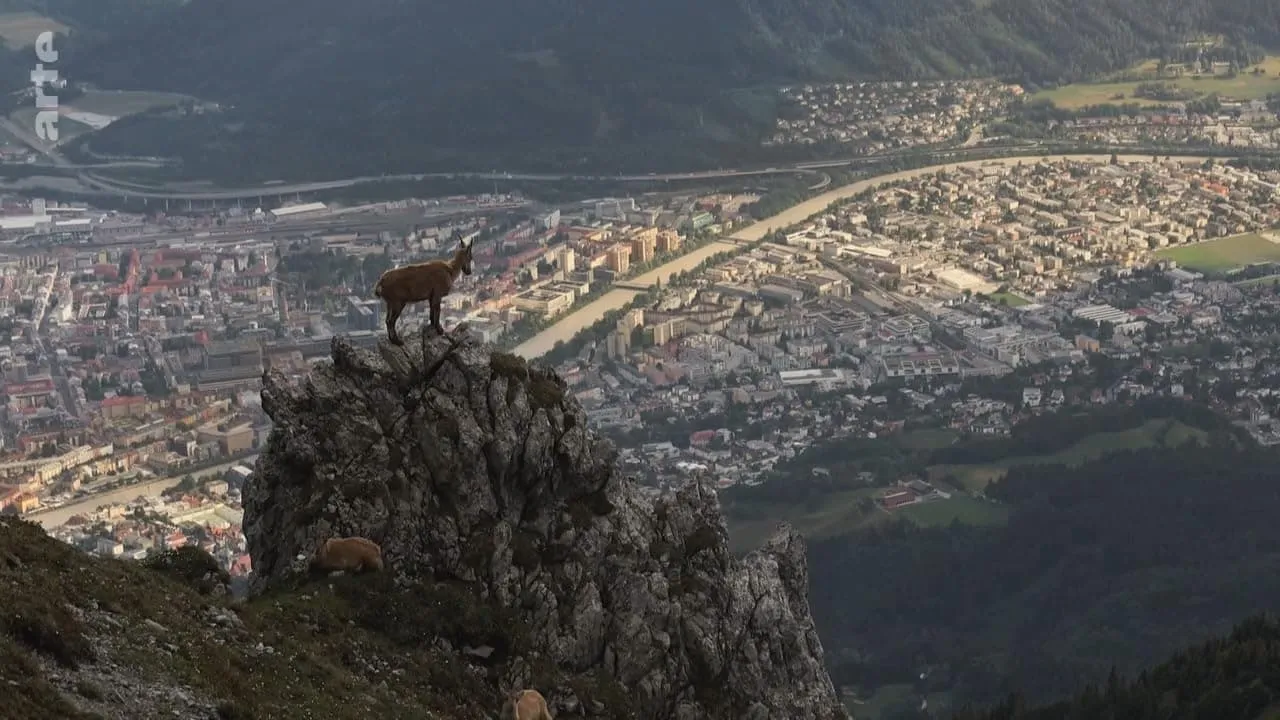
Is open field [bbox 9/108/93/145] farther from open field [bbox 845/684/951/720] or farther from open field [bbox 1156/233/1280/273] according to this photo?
open field [bbox 845/684/951/720]

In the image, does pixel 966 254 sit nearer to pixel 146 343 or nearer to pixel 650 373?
pixel 650 373

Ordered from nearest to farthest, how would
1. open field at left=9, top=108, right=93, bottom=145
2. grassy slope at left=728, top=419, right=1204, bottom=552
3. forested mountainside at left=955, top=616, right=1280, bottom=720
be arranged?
forested mountainside at left=955, top=616, right=1280, bottom=720 → grassy slope at left=728, top=419, right=1204, bottom=552 → open field at left=9, top=108, right=93, bottom=145

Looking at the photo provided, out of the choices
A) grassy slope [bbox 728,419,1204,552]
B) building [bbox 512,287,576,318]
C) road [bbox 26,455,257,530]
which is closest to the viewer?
road [bbox 26,455,257,530]

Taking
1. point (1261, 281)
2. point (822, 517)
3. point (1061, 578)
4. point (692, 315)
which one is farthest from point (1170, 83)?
point (1061, 578)

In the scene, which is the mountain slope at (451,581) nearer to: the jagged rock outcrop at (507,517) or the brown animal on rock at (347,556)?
the jagged rock outcrop at (507,517)

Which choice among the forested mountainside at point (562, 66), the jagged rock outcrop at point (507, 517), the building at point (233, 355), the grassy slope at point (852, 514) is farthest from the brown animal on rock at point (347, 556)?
the forested mountainside at point (562, 66)

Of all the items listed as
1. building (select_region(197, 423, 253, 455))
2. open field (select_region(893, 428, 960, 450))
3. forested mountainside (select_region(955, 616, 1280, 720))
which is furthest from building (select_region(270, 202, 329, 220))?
forested mountainside (select_region(955, 616, 1280, 720))
